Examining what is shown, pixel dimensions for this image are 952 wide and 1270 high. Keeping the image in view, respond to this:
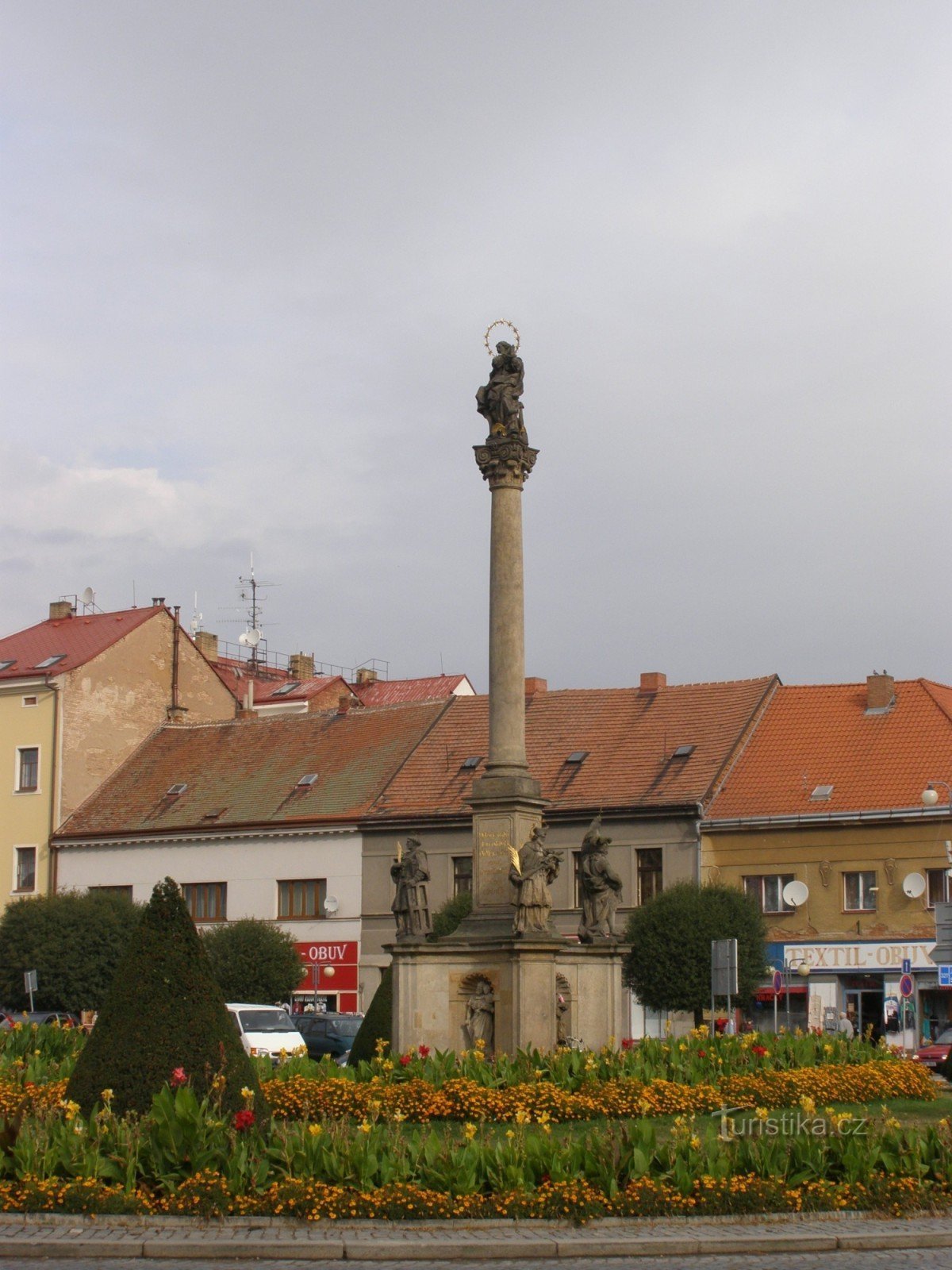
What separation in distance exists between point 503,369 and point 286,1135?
14.3 metres

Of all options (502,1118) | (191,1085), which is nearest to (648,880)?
(502,1118)

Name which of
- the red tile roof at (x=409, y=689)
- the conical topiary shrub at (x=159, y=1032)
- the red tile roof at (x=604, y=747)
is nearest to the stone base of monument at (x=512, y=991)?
the conical topiary shrub at (x=159, y=1032)

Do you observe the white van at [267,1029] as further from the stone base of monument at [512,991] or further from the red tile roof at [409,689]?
the red tile roof at [409,689]

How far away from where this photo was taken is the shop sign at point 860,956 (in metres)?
41.6

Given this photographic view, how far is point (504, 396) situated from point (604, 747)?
78.9 feet

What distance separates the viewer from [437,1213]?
1333cm

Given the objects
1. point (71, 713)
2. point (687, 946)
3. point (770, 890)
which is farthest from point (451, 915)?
point (71, 713)

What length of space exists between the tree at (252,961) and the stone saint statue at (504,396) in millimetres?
22012

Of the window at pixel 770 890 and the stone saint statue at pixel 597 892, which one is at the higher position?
the window at pixel 770 890

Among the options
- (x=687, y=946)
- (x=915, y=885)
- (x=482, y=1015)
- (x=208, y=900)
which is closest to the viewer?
(x=482, y=1015)

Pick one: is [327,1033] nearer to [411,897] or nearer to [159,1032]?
[411,897]

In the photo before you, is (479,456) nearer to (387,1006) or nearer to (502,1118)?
(387,1006)

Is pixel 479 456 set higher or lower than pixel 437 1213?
higher

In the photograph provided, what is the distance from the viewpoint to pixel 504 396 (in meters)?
25.7
